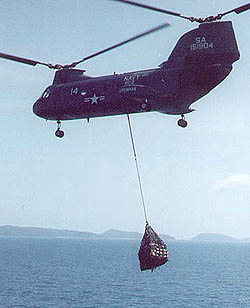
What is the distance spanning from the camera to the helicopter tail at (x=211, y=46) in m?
22.2

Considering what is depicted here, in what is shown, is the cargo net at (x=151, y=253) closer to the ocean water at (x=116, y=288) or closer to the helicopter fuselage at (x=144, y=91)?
the helicopter fuselage at (x=144, y=91)

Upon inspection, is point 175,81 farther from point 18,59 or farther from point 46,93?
point 46,93

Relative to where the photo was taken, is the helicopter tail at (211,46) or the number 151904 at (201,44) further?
the number 151904 at (201,44)

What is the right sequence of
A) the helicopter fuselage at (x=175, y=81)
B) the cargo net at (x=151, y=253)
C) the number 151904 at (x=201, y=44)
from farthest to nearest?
the cargo net at (x=151, y=253), the number 151904 at (x=201, y=44), the helicopter fuselage at (x=175, y=81)

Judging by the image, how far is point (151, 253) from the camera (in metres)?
24.1

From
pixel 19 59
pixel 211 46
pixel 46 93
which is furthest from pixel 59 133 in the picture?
pixel 211 46

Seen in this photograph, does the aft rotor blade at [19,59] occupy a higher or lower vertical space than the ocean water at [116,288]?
higher

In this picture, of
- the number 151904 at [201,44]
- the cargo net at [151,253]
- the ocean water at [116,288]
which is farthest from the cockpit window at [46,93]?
the ocean water at [116,288]

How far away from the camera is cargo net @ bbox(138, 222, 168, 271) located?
24141mm

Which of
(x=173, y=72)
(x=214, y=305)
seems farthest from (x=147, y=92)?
(x=214, y=305)

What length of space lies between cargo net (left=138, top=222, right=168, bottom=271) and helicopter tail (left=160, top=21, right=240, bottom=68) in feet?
33.5

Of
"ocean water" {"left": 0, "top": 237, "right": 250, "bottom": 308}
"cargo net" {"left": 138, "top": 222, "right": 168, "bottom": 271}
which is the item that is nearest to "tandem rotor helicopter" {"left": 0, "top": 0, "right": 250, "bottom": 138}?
"cargo net" {"left": 138, "top": 222, "right": 168, "bottom": 271}

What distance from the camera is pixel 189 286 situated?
149625 mm

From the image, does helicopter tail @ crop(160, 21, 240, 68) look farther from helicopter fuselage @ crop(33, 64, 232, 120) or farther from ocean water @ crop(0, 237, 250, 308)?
ocean water @ crop(0, 237, 250, 308)
